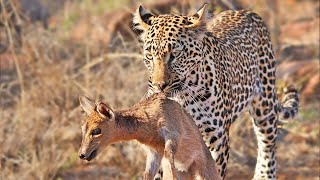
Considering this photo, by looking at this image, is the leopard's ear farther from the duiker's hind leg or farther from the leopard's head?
the duiker's hind leg

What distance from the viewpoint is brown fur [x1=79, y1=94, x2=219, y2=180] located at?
7719 millimetres

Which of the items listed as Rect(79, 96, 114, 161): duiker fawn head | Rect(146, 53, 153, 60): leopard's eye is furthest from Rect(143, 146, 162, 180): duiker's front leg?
Rect(146, 53, 153, 60): leopard's eye

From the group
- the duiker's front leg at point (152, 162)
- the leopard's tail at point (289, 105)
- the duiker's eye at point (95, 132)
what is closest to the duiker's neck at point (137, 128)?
the duiker's front leg at point (152, 162)

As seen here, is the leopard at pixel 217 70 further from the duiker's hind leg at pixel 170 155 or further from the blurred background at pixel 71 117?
the blurred background at pixel 71 117

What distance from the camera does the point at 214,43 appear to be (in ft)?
32.3

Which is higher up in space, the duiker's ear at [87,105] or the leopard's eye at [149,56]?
the leopard's eye at [149,56]

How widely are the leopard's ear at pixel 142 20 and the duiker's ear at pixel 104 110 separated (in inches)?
68.2

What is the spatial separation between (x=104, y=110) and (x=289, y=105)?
4.44 metres

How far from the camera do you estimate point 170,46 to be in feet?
29.7

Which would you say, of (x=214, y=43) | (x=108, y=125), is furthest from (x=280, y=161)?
(x=108, y=125)

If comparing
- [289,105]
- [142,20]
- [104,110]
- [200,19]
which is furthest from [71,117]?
[104,110]

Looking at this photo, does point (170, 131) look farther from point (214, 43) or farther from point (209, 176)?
point (214, 43)

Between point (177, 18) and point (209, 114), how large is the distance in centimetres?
97

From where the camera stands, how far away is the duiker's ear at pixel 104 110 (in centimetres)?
772
